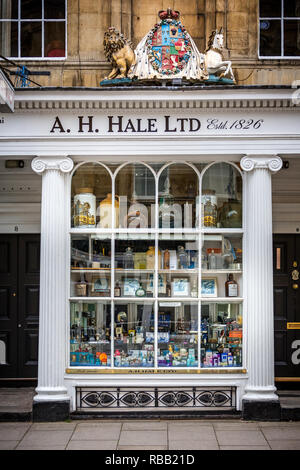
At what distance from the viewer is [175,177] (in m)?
9.38

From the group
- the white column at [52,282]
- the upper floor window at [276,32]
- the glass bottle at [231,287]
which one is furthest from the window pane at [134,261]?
the upper floor window at [276,32]

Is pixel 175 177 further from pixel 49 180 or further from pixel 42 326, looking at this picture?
pixel 42 326

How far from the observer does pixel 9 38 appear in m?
9.67

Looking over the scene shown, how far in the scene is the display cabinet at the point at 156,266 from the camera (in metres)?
9.21

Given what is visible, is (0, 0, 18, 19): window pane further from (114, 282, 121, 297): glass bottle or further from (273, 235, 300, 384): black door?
(273, 235, 300, 384): black door

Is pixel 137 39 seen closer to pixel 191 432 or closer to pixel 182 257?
pixel 182 257

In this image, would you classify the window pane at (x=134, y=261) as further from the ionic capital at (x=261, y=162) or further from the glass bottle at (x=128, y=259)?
the ionic capital at (x=261, y=162)

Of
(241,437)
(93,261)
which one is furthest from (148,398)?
(93,261)

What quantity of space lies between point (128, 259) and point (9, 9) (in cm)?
437

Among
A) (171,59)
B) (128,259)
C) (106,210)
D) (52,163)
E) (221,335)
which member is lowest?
(221,335)

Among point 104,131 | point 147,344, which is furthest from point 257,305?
point 104,131

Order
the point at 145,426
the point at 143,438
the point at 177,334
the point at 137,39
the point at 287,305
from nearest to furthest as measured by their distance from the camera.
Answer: the point at 143,438, the point at 145,426, the point at 177,334, the point at 137,39, the point at 287,305

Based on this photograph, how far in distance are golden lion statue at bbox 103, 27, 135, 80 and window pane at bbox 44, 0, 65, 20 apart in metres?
1.13

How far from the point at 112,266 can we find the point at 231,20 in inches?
167
